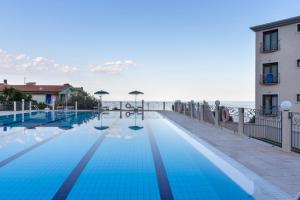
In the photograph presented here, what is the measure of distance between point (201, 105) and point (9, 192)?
45.9ft

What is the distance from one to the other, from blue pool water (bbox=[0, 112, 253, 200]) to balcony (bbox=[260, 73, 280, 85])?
54.2ft

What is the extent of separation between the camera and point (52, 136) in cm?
1208

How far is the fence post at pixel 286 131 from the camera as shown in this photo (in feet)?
26.5

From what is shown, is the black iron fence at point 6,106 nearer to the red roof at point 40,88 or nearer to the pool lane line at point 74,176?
the red roof at point 40,88

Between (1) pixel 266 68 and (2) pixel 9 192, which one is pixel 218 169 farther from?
(1) pixel 266 68

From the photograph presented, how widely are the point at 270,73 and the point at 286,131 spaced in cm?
1795

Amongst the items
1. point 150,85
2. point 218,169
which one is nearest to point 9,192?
point 218,169

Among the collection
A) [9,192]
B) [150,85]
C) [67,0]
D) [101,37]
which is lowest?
[9,192]

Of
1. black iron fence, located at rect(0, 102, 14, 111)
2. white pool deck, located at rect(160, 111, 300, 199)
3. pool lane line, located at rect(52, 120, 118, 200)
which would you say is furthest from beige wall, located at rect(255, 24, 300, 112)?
black iron fence, located at rect(0, 102, 14, 111)

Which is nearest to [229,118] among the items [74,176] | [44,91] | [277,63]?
[74,176]

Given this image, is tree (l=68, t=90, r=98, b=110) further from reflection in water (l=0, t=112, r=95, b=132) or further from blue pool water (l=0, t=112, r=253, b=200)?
blue pool water (l=0, t=112, r=253, b=200)

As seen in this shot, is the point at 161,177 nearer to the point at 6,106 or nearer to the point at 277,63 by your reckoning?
the point at 277,63

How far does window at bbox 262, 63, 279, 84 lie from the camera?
24.2 meters

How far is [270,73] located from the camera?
80.9ft
